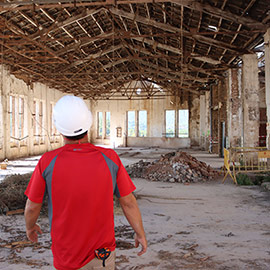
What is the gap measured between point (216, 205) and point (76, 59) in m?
15.2

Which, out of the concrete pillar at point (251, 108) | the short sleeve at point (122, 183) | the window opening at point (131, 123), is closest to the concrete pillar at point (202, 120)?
the window opening at point (131, 123)

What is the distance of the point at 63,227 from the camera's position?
182 centimetres

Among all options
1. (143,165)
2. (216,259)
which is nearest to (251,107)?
(143,165)

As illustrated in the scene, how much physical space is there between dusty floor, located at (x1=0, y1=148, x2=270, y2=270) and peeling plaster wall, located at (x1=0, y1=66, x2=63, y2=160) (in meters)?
12.6

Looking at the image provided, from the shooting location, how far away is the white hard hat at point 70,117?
1.91m

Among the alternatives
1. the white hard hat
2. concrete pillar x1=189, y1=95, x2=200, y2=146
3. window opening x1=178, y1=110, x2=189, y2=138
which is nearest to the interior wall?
window opening x1=178, y1=110, x2=189, y2=138

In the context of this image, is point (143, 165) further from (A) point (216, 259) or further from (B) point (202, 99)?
(B) point (202, 99)

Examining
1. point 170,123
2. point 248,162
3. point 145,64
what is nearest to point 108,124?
point 170,123

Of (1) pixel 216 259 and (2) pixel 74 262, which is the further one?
(1) pixel 216 259

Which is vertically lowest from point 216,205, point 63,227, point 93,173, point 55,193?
point 216,205

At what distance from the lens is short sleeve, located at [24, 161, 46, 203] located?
6.12 ft

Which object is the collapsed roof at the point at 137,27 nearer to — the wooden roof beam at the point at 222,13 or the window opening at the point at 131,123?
the wooden roof beam at the point at 222,13

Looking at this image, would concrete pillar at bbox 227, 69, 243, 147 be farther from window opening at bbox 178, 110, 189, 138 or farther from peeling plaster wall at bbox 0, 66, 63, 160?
window opening at bbox 178, 110, 189, 138

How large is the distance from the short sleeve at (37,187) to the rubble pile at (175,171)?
31.0 ft
